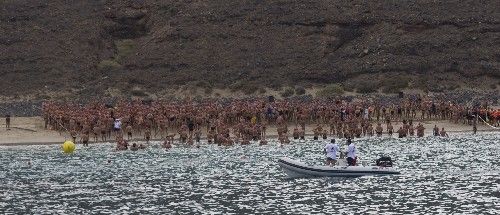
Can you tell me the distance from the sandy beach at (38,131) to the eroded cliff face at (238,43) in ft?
51.9

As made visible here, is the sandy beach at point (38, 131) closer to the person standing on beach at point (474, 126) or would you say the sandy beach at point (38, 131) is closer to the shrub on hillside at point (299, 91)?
the person standing on beach at point (474, 126)

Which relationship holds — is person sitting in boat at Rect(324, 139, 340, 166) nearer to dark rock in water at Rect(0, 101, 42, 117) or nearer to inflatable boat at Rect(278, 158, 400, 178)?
inflatable boat at Rect(278, 158, 400, 178)

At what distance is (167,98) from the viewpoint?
101m

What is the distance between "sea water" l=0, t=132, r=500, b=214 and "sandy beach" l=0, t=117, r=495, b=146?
11.9 ft

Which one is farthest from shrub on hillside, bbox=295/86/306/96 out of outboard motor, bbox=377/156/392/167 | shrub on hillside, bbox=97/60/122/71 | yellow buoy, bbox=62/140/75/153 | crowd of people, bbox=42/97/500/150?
outboard motor, bbox=377/156/392/167

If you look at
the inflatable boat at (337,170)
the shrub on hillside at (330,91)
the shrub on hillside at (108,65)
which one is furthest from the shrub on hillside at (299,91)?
the inflatable boat at (337,170)

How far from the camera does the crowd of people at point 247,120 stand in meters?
79.8

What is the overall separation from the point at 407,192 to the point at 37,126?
37392 millimetres

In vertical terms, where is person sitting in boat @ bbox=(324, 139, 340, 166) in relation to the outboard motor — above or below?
above

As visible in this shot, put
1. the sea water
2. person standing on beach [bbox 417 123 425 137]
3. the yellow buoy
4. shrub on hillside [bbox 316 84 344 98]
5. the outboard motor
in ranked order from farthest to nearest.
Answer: shrub on hillside [bbox 316 84 344 98], person standing on beach [bbox 417 123 425 137], the yellow buoy, the outboard motor, the sea water

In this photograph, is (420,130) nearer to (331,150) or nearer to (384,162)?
(384,162)

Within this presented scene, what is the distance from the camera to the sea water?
4975 cm

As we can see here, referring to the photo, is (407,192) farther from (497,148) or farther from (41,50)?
(41,50)

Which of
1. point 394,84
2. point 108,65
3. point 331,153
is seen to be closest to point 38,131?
point 108,65
